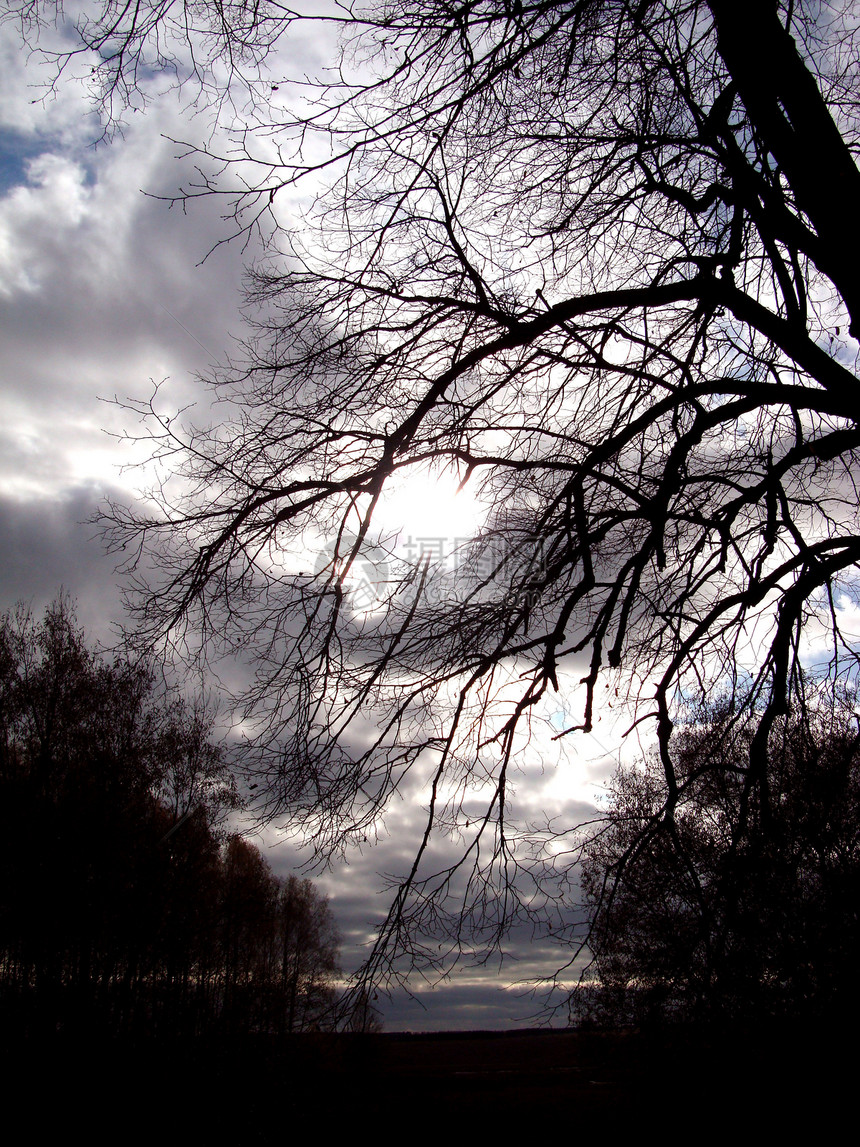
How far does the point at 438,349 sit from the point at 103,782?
1982cm

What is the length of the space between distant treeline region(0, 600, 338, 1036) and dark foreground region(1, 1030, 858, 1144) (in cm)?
93

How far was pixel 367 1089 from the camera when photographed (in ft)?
147

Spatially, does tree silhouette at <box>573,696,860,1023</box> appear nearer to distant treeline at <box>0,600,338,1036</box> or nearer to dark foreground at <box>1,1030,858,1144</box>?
dark foreground at <box>1,1030,858,1144</box>

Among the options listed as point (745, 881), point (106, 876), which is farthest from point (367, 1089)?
point (745, 881)

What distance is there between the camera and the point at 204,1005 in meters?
21.1

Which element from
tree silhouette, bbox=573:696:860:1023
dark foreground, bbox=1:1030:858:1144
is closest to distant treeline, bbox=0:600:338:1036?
dark foreground, bbox=1:1030:858:1144

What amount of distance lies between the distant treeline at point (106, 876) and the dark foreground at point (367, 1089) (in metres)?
0.93

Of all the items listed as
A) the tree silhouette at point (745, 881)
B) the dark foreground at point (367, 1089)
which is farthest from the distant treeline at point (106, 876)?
the tree silhouette at point (745, 881)

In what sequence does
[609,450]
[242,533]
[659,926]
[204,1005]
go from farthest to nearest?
[204,1005] → [659,926] → [242,533] → [609,450]

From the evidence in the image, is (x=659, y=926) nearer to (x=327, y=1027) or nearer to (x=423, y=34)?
(x=327, y=1027)

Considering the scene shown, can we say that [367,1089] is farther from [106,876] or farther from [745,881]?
[745,881]

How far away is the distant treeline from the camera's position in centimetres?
1812

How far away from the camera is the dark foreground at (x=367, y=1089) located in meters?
5.74

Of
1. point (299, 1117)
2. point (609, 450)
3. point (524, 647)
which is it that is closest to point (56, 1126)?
point (299, 1117)
